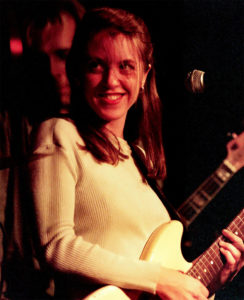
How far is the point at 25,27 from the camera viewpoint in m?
0.99

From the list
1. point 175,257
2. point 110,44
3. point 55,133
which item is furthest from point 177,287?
point 110,44

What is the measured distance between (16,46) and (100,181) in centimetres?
38

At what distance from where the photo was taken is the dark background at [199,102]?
113cm

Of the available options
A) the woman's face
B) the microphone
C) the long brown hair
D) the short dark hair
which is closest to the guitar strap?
the long brown hair

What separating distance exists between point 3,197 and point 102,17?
49 cm

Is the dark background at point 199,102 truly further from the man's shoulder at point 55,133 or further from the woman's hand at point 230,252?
the man's shoulder at point 55,133

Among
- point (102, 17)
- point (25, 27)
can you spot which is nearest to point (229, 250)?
point (102, 17)

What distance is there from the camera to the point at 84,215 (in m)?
0.88

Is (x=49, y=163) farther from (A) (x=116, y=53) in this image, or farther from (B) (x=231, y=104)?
(B) (x=231, y=104)

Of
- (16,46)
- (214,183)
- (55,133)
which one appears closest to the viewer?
(55,133)

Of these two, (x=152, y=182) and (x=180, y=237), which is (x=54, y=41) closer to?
(x=152, y=182)

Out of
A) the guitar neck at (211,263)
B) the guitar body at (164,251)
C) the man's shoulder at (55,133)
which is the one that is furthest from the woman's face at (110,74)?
the guitar neck at (211,263)

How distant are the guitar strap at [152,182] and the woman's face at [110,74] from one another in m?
0.11

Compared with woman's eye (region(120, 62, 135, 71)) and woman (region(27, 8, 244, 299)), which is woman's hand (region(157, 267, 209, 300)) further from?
woman's eye (region(120, 62, 135, 71))
